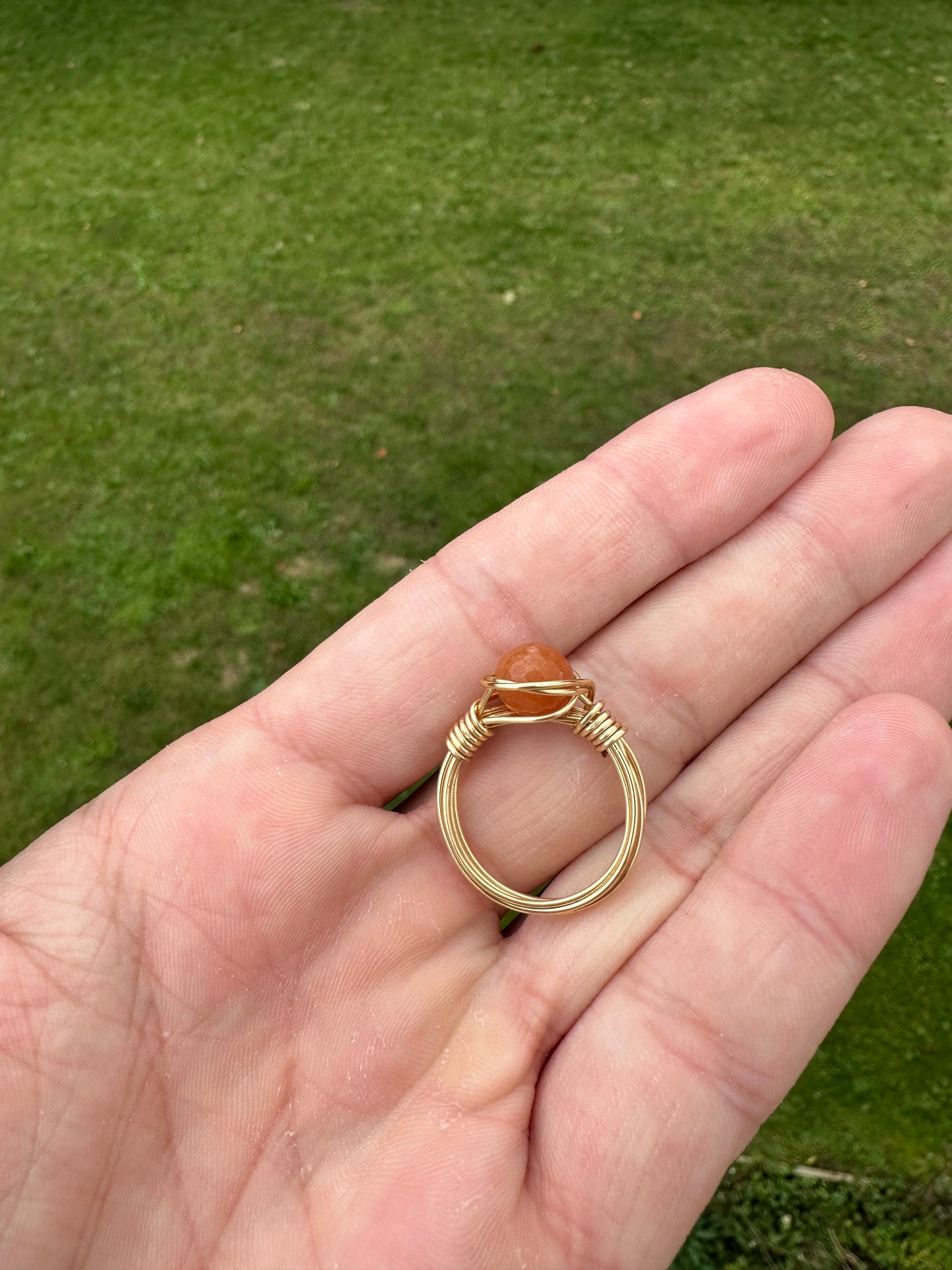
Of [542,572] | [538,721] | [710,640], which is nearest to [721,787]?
[710,640]

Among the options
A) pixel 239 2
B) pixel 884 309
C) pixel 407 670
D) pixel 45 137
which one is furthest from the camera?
pixel 239 2

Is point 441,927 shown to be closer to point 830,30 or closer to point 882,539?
point 882,539

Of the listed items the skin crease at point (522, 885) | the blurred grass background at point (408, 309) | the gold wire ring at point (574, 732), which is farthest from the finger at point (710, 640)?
the blurred grass background at point (408, 309)

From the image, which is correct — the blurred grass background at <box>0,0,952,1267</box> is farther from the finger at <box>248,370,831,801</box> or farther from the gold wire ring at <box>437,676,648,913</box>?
the finger at <box>248,370,831,801</box>

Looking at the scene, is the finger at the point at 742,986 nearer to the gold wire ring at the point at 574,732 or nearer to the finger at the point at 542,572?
the gold wire ring at the point at 574,732

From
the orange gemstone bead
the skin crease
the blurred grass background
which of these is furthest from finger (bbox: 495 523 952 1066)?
the blurred grass background

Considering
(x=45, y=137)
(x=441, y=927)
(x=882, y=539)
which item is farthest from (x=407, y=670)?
(x=45, y=137)
